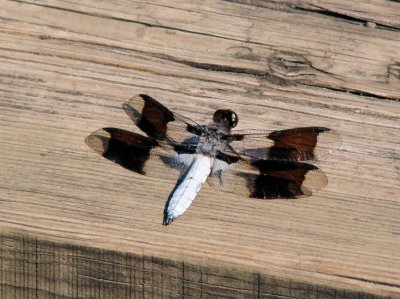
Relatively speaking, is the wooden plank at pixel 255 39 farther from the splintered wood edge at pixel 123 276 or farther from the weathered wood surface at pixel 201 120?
the splintered wood edge at pixel 123 276

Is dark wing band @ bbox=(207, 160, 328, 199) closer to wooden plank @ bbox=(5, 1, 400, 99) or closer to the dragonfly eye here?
the dragonfly eye

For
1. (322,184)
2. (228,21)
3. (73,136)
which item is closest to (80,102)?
(73,136)

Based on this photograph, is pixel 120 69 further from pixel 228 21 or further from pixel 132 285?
pixel 132 285

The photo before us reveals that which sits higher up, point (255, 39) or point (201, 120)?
point (255, 39)

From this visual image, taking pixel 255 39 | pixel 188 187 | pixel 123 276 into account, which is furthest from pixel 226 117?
pixel 123 276

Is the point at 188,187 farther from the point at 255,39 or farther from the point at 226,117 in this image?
the point at 255,39

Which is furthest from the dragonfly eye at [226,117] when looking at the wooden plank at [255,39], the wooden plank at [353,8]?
the wooden plank at [353,8]
